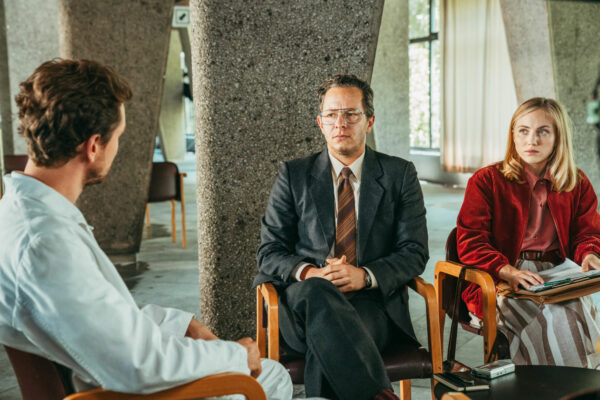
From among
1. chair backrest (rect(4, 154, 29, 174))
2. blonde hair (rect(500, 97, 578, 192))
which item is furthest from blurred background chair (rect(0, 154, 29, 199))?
blonde hair (rect(500, 97, 578, 192))

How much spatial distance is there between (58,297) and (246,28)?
1963mm

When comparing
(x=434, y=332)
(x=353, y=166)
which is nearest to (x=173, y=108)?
(x=353, y=166)

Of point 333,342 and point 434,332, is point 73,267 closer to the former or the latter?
point 333,342

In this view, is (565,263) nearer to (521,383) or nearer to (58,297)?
(521,383)

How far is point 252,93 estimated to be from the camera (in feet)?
9.73

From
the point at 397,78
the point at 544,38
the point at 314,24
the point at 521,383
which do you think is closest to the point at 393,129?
the point at 397,78

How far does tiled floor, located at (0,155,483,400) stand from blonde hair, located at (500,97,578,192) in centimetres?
108

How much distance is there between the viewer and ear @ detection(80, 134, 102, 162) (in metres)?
1.44

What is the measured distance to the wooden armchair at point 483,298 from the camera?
2.36m

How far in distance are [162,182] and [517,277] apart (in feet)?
14.8

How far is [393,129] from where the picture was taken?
11906 mm

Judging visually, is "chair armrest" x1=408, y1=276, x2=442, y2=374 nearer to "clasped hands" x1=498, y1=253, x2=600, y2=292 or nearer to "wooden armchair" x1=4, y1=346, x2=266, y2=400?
"clasped hands" x1=498, y1=253, x2=600, y2=292

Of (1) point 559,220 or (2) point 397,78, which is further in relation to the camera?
(2) point 397,78

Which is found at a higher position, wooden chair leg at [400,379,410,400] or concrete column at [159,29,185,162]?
concrete column at [159,29,185,162]
